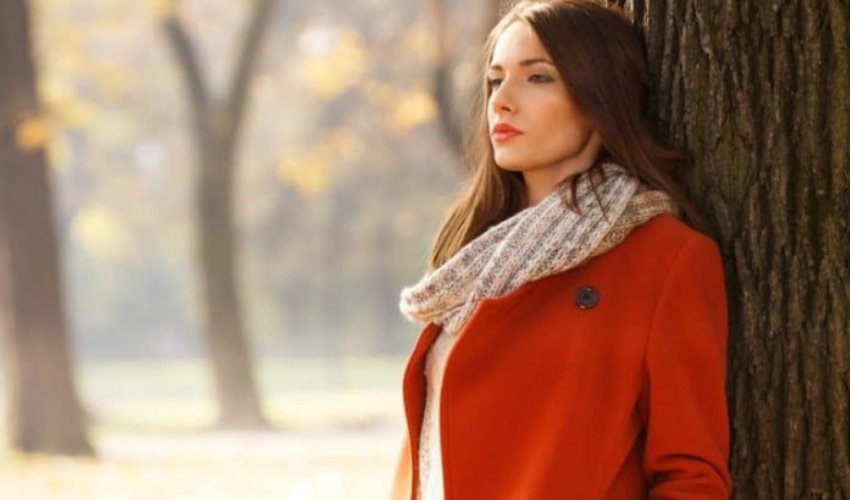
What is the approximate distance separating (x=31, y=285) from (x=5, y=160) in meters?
1.28

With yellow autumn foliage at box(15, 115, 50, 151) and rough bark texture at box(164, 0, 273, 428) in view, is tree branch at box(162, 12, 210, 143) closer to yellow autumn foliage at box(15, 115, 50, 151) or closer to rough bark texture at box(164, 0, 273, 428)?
rough bark texture at box(164, 0, 273, 428)

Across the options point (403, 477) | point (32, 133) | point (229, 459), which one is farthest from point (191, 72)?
point (403, 477)

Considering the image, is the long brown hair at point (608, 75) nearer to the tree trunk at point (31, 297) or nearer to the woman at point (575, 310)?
the woman at point (575, 310)

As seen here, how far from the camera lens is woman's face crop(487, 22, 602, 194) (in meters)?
3.06

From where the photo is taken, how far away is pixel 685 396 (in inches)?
112

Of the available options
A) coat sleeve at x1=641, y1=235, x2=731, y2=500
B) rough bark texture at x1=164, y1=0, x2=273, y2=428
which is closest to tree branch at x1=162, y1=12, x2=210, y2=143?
rough bark texture at x1=164, y1=0, x2=273, y2=428

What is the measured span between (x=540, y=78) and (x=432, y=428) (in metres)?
0.71

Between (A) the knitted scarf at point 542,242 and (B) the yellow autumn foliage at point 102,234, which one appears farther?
(B) the yellow autumn foliage at point 102,234

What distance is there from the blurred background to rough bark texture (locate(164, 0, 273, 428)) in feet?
0.10

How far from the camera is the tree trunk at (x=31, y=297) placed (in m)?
13.8

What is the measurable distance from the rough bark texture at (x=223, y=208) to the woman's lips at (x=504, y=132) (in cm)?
1414

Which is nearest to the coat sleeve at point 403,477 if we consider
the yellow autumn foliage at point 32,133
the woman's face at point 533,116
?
the woman's face at point 533,116

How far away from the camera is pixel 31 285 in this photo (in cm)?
1396

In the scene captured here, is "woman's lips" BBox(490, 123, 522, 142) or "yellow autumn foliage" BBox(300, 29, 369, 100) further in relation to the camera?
"yellow autumn foliage" BBox(300, 29, 369, 100)
